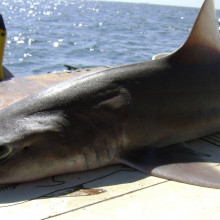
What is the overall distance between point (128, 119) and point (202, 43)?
2.82 ft

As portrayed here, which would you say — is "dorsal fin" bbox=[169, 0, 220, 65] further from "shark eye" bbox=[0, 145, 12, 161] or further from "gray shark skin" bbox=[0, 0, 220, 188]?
"shark eye" bbox=[0, 145, 12, 161]

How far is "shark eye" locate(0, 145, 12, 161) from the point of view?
75.7 inches

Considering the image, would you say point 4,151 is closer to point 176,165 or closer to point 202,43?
point 176,165

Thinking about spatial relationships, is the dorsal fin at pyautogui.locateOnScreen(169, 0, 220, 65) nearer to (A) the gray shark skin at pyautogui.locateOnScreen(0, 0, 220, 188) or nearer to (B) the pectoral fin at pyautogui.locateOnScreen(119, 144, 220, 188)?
(A) the gray shark skin at pyautogui.locateOnScreen(0, 0, 220, 188)

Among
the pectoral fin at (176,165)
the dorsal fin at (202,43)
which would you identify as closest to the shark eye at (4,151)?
the pectoral fin at (176,165)

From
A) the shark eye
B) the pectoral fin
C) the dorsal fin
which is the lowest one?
the pectoral fin

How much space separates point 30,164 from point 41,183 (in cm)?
13

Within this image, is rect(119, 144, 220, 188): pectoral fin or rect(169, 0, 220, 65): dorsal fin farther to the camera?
rect(169, 0, 220, 65): dorsal fin

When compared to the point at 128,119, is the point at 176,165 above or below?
below

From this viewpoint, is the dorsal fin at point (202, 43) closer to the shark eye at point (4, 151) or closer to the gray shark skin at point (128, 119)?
the gray shark skin at point (128, 119)

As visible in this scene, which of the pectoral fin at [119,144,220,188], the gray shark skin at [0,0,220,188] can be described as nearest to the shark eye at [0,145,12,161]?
the gray shark skin at [0,0,220,188]

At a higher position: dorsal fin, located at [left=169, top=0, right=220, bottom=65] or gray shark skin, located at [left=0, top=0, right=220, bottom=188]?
dorsal fin, located at [left=169, top=0, right=220, bottom=65]

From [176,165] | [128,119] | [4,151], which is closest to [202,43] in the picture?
[128,119]

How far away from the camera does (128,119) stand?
2268 millimetres
